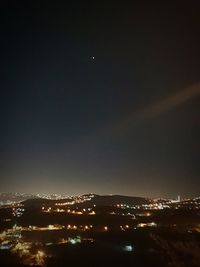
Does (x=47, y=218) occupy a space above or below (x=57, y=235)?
above

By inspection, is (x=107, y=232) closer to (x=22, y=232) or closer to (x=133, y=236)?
(x=133, y=236)

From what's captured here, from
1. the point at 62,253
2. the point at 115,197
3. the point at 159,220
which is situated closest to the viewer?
the point at 62,253

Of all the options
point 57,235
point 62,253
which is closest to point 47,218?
point 57,235

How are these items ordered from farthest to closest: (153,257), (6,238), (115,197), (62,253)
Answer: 1. (115,197)
2. (6,238)
3. (62,253)
4. (153,257)

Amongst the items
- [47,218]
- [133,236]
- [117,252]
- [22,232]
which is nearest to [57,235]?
[22,232]

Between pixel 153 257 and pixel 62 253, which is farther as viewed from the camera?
pixel 62 253

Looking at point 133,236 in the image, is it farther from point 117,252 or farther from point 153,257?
point 153,257

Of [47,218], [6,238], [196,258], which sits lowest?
[196,258]

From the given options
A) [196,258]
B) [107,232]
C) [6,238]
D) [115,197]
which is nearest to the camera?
[196,258]

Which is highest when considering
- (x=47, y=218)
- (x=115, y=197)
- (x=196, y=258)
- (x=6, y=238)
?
(x=115, y=197)
